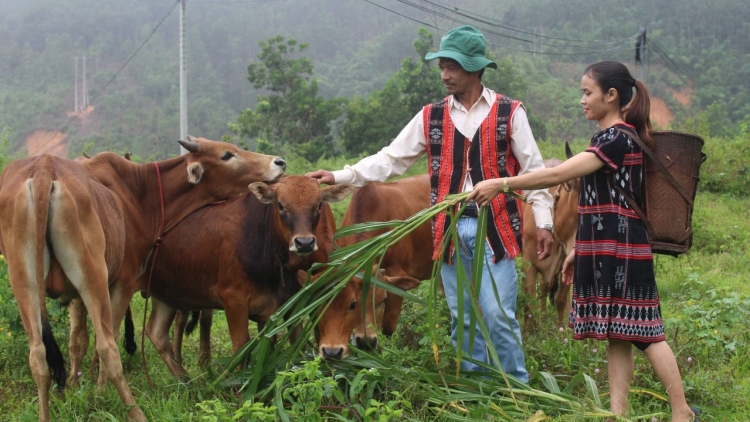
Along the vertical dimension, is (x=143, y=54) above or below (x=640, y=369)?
above

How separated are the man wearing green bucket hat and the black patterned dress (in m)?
0.44

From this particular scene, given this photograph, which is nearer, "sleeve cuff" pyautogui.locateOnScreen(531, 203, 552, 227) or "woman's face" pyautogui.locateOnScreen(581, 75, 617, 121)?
"woman's face" pyautogui.locateOnScreen(581, 75, 617, 121)

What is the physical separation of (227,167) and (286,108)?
22781 millimetres

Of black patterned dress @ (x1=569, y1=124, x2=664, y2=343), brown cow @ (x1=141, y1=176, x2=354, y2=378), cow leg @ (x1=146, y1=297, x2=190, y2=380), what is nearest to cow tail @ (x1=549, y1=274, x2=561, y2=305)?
brown cow @ (x1=141, y1=176, x2=354, y2=378)

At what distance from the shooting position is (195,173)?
623cm

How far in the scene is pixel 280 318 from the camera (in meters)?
4.74

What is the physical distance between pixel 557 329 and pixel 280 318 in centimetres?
302

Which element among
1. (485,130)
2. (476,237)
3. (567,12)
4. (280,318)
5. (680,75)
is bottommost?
(280,318)

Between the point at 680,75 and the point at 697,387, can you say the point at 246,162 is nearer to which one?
the point at 697,387

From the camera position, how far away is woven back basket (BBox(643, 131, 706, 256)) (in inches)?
171

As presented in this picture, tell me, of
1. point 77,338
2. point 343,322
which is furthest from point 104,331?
point 343,322

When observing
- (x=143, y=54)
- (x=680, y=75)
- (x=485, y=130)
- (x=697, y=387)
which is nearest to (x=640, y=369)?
(x=697, y=387)

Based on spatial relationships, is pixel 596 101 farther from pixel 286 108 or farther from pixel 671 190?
pixel 286 108

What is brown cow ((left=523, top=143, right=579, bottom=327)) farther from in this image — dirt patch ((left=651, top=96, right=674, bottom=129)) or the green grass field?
dirt patch ((left=651, top=96, right=674, bottom=129))
